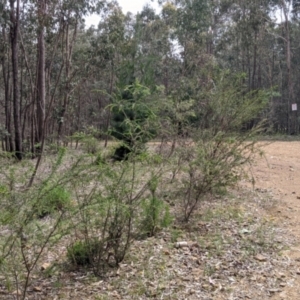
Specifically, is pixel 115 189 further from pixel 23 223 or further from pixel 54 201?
pixel 23 223

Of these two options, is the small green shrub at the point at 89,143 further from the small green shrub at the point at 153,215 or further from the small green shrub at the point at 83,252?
the small green shrub at the point at 83,252

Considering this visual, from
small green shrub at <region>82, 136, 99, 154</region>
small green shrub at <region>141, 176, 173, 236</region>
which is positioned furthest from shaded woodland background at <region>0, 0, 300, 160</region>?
small green shrub at <region>141, 176, 173, 236</region>

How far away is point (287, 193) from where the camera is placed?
6168mm

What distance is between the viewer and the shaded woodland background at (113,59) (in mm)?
8133

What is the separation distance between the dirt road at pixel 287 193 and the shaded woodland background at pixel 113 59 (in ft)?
3.45

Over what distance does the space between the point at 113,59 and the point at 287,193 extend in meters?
10.9

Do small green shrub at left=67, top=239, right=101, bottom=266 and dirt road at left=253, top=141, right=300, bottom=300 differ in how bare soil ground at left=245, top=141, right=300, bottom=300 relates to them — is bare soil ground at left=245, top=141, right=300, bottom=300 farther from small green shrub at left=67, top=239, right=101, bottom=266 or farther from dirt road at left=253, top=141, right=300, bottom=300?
small green shrub at left=67, top=239, right=101, bottom=266

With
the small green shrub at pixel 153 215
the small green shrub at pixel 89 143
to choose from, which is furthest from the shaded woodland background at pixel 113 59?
the small green shrub at pixel 153 215

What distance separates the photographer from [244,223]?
4527mm

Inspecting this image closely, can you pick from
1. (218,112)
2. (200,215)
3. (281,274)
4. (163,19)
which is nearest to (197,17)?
(163,19)

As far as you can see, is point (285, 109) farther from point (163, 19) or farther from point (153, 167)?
point (153, 167)

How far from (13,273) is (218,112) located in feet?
11.4

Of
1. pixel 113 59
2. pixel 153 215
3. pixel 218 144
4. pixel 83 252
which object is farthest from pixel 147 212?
pixel 113 59

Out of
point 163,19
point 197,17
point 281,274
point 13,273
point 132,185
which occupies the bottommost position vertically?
point 281,274
